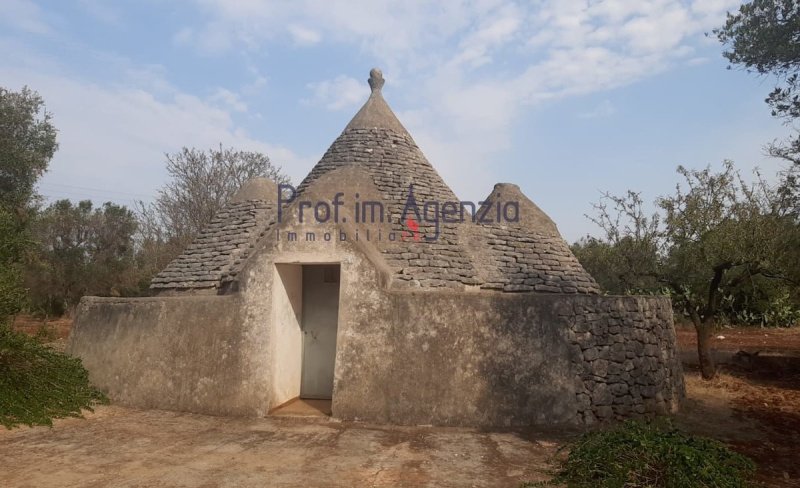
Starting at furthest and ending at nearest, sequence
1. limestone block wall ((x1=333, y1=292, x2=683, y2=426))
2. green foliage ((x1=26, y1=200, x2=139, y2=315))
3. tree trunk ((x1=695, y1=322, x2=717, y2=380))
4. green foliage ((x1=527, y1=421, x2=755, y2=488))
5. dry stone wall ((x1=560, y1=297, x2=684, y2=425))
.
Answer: green foliage ((x1=26, y1=200, x2=139, y2=315))
tree trunk ((x1=695, y1=322, x2=717, y2=380))
dry stone wall ((x1=560, y1=297, x2=684, y2=425))
limestone block wall ((x1=333, y1=292, x2=683, y2=426))
green foliage ((x1=527, y1=421, x2=755, y2=488))

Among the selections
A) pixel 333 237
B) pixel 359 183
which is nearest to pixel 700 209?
pixel 359 183

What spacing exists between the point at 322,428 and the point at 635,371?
4.62 m

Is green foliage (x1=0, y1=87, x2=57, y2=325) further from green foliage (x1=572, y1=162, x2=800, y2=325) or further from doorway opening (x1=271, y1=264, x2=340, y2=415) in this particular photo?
green foliage (x1=572, y1=162, x2=800, y2=325)

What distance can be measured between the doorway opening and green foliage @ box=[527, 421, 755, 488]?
4.06m

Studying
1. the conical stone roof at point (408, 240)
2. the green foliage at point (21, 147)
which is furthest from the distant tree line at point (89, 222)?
the conical stone roof at point (408, 240)

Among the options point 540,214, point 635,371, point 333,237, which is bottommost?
point 635,371

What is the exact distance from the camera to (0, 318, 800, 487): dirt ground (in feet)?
15.7

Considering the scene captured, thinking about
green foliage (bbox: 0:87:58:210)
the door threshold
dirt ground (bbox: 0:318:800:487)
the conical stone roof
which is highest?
green foliage (bbox: 0:87:58:210)

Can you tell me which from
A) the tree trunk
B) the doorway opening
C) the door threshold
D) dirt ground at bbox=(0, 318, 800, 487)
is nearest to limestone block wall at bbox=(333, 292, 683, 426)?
dirt ground at bbox=(0, 318, 800, 487)

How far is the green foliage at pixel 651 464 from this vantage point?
430 centimetres

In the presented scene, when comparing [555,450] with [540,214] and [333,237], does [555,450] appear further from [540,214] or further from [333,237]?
[540,214]

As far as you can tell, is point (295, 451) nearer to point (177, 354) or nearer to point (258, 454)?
point (258, 454)

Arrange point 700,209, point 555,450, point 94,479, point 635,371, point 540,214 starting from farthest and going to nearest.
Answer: point 700,209 < point 540,214 < point 635,371 < point 555,450 < point 94,479

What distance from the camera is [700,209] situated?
37.5 ft
